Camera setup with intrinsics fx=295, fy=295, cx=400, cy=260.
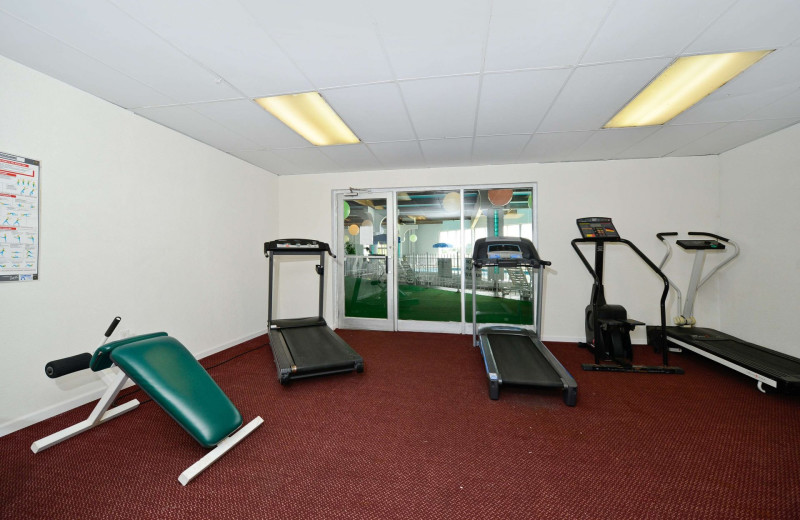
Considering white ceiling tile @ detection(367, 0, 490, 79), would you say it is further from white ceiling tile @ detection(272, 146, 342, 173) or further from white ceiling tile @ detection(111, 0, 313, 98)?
white ceiling tile @ detection(272, 146, 342, 173)

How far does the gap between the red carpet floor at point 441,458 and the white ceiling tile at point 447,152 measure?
2711mm

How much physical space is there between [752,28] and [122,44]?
3819 millimetres

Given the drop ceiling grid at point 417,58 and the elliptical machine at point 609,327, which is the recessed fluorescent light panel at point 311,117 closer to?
the drop ceiling grid at point 417,58

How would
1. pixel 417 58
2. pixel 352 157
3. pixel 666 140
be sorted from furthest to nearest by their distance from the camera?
pixel 352 157, pixel 666 140, pixel 417 58

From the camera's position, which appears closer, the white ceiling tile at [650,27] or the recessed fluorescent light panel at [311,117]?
the white ceiling tile at [650,27]

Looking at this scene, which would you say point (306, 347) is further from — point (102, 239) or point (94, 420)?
point (102, 239)

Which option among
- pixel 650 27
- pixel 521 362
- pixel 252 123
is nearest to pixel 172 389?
pixel 252 123

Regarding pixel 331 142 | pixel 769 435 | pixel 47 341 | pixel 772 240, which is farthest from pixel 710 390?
pixel 47 341

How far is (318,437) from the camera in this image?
6.77ft

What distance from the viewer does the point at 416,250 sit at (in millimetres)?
5047

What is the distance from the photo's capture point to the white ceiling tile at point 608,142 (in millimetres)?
3191

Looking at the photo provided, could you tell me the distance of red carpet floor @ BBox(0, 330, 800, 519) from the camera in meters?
1.50

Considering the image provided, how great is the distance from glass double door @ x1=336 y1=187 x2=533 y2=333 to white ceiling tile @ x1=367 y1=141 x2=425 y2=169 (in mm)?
472

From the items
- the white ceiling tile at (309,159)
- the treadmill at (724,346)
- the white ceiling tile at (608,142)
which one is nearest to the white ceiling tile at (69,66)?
the white ceiling tile at (309,159)
